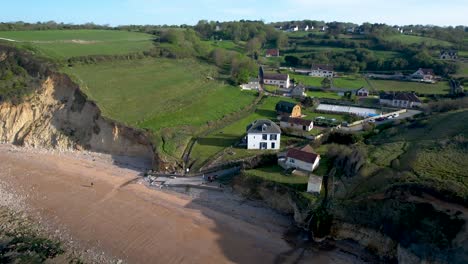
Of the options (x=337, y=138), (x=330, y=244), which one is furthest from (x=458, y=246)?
(x=337, y=138)

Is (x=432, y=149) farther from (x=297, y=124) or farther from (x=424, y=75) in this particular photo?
(x=424, y=75)

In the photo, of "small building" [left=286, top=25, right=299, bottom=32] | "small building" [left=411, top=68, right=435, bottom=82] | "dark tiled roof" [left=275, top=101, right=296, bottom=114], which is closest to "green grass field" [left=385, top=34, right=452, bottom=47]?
"small building" [left=411, top=68, right=435, bottom=82]

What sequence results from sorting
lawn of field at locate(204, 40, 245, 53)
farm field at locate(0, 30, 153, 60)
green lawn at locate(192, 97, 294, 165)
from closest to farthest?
1. green lawn at locate(192, 97, 294, 165)
2. farm field at locate(0, 30, 153, 60)
3. lawn of field at locate(204, 40, 245, 53)

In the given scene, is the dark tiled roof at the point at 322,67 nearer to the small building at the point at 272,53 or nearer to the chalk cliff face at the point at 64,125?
the small building at the point at 272,53

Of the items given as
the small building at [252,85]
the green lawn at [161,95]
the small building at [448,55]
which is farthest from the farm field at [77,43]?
the small building at [448,55]

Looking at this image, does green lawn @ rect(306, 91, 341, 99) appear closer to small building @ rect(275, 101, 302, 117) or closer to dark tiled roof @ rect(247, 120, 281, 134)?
small building @ rect(275, 101, 302, 117)

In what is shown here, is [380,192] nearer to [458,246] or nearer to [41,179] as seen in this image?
[458,246]

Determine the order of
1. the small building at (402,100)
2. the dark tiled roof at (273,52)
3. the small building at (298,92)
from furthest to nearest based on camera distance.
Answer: the dark tiled roof at (273,52), the small building at (298,92), the small building at (402,100)
